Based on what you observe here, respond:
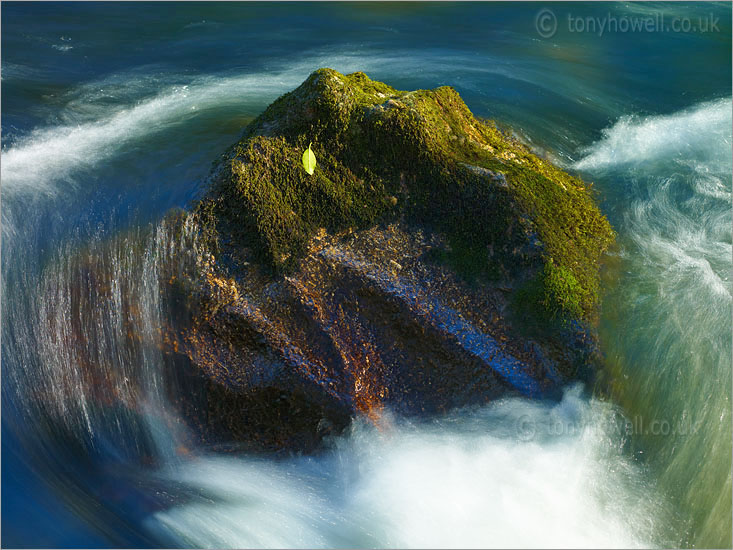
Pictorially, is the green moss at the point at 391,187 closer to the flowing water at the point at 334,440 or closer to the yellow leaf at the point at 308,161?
the yellow leaf at the point at 308,161

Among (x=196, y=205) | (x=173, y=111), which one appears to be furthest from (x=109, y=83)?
(x=196, y=205)

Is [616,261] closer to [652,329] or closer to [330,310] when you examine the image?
[652,329]

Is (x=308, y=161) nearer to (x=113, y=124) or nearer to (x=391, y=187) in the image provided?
(x=391, y=187)

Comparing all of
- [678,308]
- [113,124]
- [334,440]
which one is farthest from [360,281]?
[113,124]

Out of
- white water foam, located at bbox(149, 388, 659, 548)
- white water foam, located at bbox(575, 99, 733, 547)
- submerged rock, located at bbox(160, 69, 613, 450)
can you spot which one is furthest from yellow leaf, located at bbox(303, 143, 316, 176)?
white water foam, located at bbox(575, 99, 733, 547)

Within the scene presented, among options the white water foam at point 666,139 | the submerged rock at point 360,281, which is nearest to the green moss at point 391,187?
the submerged rock at point 360,281
